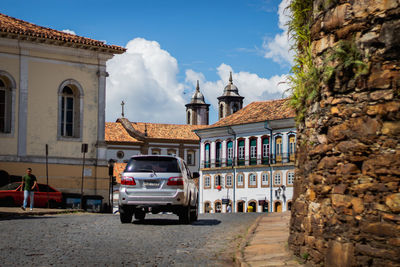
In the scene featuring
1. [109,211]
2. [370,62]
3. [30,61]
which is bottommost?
[109,211]

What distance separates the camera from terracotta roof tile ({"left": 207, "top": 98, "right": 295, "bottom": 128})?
60878 mm

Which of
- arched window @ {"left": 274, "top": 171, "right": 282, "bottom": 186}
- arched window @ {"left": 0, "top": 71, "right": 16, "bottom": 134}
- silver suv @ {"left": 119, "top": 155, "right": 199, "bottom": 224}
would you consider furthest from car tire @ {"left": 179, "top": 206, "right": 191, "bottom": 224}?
arched window @ {"left": 274, "top": 171, "right": 282, "bottom": 186}

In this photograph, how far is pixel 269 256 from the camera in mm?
8539

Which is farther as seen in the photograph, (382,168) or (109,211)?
(109,211)

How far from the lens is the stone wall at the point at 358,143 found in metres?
6.04

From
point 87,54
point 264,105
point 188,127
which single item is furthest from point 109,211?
point 188,127

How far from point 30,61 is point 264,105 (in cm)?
3769

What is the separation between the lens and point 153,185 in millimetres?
15836

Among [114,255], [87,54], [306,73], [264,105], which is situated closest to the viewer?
[306,73]

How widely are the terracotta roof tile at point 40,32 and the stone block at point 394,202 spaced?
2736 centimetres

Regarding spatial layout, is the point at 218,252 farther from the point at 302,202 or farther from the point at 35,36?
the point at 35,36

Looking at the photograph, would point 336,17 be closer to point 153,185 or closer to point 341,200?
point 341,200

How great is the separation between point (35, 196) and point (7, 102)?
21.0 feet

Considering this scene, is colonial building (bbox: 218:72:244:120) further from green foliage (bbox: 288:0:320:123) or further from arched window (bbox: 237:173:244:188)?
green foliage (bbox: 288:0:320:123)
